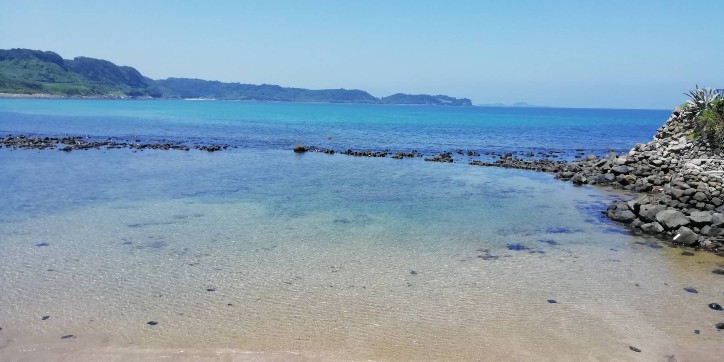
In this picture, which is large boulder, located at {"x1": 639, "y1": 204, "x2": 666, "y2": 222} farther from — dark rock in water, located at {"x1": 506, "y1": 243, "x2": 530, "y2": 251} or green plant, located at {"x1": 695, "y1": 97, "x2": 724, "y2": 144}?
green plant, located at {"x1": 695, "y1": 97, "x2": 724, "y2": 144}

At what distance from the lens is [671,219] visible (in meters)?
19.5

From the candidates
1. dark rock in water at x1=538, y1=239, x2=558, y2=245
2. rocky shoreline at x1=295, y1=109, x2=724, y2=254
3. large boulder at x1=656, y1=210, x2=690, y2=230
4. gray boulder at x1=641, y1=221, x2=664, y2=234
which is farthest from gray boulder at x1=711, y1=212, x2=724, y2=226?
dark rock in water at x1=538, y1=239, x2=558, y2=245

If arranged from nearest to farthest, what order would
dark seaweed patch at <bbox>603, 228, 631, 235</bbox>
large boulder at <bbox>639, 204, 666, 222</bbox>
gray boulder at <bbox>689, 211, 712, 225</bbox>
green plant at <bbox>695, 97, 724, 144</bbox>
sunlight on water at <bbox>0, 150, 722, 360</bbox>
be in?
sunlight on water at <bbox>0, 150, 722, 360</bbox> < gray boulder at <bbox>689, 211, 712, 225</bbox> < dark seaweed patch at <bbox>603, 228, 631, 235</bbox> < large boulder at <bbox>639, 204, 666, 222</bbox> < green plant at <bbox>695, 97, 724, 144</bbox>

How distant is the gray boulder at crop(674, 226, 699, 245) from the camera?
18000 mm

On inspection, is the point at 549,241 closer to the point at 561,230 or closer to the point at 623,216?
the point at 561,230

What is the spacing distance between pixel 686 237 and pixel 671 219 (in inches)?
58.8

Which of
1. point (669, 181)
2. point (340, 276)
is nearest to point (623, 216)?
point (669, 181)

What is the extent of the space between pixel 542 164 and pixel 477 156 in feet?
26.1

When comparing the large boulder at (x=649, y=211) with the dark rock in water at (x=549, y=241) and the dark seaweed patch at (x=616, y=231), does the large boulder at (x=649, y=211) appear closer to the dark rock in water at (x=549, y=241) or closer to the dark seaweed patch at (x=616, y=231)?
the dark seaweed patch at (x=616, y=231)

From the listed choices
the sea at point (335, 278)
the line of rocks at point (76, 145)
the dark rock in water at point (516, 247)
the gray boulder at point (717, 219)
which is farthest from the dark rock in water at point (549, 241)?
the line of rocks at point (76, 145)

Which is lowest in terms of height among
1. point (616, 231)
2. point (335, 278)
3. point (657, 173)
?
point (335, 278)

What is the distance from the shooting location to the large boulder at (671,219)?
19156 millimetres

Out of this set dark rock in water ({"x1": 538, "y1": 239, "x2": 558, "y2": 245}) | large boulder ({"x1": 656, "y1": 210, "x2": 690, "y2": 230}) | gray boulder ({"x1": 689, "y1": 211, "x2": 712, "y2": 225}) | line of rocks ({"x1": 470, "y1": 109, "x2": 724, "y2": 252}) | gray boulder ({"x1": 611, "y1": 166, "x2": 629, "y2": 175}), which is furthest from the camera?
gray boulder ({"x1": 611, "y1": 166, "x2": 629, "y2": 175})

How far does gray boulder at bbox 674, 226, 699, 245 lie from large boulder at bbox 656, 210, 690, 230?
0.63 m
